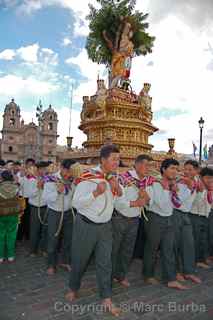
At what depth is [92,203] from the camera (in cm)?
361

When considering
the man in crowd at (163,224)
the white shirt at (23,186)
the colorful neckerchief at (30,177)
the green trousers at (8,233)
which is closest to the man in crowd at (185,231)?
the man in crowd at (163,224)

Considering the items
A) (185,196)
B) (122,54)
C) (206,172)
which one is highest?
(122,54)

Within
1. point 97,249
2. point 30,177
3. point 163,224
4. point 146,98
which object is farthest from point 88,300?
point 146,98

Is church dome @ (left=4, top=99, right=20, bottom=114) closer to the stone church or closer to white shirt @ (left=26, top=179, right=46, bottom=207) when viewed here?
the stone church

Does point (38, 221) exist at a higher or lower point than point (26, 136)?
lower

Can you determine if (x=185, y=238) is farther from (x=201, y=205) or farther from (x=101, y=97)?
(x=101, y=97)

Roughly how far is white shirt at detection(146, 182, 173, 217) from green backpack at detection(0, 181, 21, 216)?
109 inches

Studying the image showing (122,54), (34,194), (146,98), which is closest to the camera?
(34,194)

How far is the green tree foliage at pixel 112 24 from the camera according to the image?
1727 cm

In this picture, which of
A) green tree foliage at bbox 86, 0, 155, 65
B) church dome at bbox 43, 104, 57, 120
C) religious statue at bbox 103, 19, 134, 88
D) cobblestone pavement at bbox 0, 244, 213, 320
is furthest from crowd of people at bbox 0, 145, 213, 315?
church dome at bbox 43, 104, 57, 120

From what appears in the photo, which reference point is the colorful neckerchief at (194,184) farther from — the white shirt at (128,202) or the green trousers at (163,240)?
the white shirt at (128,202)

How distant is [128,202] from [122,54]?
47.5 ft

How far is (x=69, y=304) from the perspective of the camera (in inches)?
144

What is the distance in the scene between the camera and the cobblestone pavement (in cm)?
342
